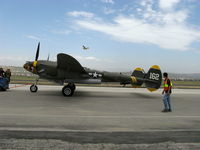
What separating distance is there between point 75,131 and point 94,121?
1.44 meters

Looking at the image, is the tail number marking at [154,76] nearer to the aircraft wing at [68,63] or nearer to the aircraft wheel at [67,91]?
the aircraft wing at [68,63]

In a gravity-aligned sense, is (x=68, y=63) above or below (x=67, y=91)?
above

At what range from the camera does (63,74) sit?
1409 cm

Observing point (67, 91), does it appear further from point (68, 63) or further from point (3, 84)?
point (3, 84)

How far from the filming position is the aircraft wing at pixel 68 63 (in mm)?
12531

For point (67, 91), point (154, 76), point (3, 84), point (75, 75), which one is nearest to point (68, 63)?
point (75, 75)

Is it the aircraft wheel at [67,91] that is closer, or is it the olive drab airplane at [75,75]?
the aircraft wheel at [67,91]

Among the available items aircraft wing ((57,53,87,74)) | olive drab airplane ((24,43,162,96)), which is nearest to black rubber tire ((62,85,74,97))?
olive drab airplane ((24,43,162,96))

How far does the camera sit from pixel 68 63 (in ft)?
43.3

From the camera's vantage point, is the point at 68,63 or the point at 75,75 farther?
the point at 75,75

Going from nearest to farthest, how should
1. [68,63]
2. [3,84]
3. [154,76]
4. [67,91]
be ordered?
[68,63] < [67,91] < [154,76] < [3,84]

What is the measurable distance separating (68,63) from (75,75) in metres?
1.28

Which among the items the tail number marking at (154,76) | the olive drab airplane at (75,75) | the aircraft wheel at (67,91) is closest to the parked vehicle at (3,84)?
the olive drab airplane at (75,75)

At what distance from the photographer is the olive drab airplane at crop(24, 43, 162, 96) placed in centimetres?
1354
